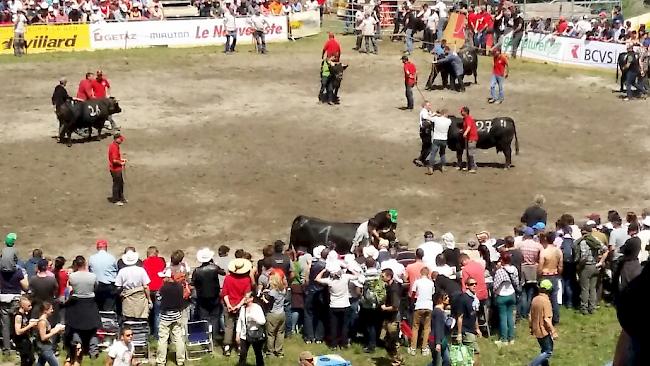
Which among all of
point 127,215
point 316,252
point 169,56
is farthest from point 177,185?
point 169,56

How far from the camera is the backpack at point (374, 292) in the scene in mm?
12727

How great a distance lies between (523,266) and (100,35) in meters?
27.4

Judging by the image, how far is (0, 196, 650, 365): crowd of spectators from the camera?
12070 mm

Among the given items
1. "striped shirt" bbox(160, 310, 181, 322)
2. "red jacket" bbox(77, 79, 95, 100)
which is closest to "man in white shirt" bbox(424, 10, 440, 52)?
"red jacket" bbox(77, 79, 95, 100)

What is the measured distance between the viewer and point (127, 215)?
19.3m

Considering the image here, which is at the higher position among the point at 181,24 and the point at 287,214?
the point at 181,24

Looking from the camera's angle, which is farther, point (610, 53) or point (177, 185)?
point (610, 53)

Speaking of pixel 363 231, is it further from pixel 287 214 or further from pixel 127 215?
pixel 127 215

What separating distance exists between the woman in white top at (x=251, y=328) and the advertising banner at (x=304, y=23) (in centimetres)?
2992

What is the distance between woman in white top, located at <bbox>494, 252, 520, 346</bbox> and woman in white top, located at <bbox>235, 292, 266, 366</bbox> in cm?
368

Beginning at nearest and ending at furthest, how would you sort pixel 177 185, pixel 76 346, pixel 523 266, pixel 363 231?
pixel 76 346, pixel 523 266, pixel 363 231, pixel 177 185

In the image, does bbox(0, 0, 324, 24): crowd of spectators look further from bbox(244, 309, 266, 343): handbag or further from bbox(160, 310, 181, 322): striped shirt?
bbox(244, 309, 266, 343): handbag

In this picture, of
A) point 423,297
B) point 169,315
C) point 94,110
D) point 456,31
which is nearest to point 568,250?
point 423,297

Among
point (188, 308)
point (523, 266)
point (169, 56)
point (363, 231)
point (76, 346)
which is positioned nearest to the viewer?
point (76, 346)
